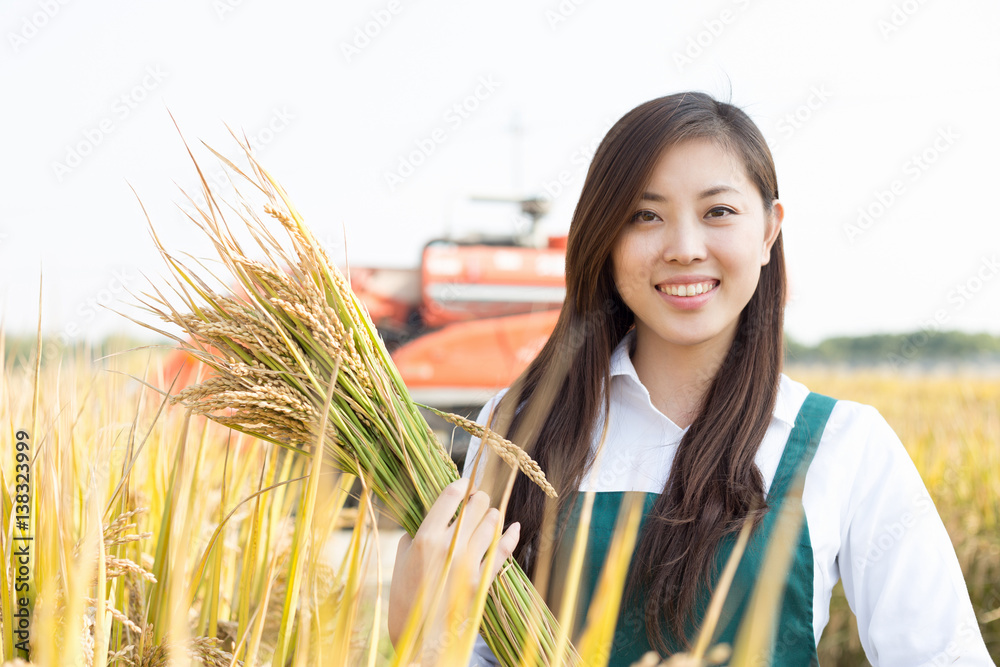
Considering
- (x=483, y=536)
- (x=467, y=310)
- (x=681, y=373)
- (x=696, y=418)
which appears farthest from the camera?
(x=467, y=310)

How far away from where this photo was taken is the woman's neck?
4.97 ft

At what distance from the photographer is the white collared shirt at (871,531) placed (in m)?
1.15

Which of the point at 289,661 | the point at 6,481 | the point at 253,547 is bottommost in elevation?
the point at 289,661

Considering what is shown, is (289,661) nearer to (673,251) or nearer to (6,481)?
(6,481)

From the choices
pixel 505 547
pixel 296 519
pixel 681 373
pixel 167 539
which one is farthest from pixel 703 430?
pixel 167 539

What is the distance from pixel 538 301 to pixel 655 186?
4435 mm

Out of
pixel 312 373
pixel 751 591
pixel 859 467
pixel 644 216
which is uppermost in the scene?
pixel 644 216

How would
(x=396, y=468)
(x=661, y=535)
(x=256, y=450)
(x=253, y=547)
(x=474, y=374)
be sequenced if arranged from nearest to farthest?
(x=396, y=468), (x=253, y=547), (x=661, y=535), (x=256, y=450), (x=474, y=374)

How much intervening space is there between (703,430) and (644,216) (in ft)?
1.46

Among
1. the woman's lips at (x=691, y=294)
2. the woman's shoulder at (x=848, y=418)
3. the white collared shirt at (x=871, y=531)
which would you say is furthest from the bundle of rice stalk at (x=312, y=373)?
the woman's shoulder at (x=848, y=418)

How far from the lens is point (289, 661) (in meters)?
1.17

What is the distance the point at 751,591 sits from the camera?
1.22 meters

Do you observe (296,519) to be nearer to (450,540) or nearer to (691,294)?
(450,540)

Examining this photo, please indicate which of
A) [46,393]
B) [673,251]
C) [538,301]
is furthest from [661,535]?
[538,301]
